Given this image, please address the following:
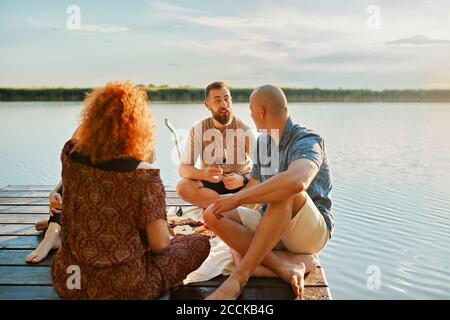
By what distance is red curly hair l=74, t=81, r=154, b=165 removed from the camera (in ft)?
6.71

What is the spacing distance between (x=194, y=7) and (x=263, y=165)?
52.4ft

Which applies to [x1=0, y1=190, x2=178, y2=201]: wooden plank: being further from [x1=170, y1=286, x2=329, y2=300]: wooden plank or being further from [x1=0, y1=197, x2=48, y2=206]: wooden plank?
[x1=170, y1=286, x2=329, y2=300]: wooden plank

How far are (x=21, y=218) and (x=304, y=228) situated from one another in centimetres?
274

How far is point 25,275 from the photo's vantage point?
113 inches

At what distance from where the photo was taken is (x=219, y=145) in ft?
14.0

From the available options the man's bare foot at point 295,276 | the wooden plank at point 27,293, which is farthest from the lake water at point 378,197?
the wooden plank at point 27,293

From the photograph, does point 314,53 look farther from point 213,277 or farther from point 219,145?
point 213,277

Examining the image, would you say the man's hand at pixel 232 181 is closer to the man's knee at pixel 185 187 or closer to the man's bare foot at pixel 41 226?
the man's knee at pixel 185 187

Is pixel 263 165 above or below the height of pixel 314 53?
below

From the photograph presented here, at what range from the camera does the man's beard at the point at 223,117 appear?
419cm

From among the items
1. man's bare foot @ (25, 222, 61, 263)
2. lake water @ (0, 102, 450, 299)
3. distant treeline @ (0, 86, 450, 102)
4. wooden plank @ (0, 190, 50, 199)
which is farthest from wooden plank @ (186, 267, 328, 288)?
distant treeline @ (0, 86, 450, 102)

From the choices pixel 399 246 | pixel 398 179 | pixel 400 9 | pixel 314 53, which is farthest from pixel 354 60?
pixel 399 246

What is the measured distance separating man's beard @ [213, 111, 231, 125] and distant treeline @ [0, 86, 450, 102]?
19.3 metres

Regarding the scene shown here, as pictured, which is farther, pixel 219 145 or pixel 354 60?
pixel 354 60
